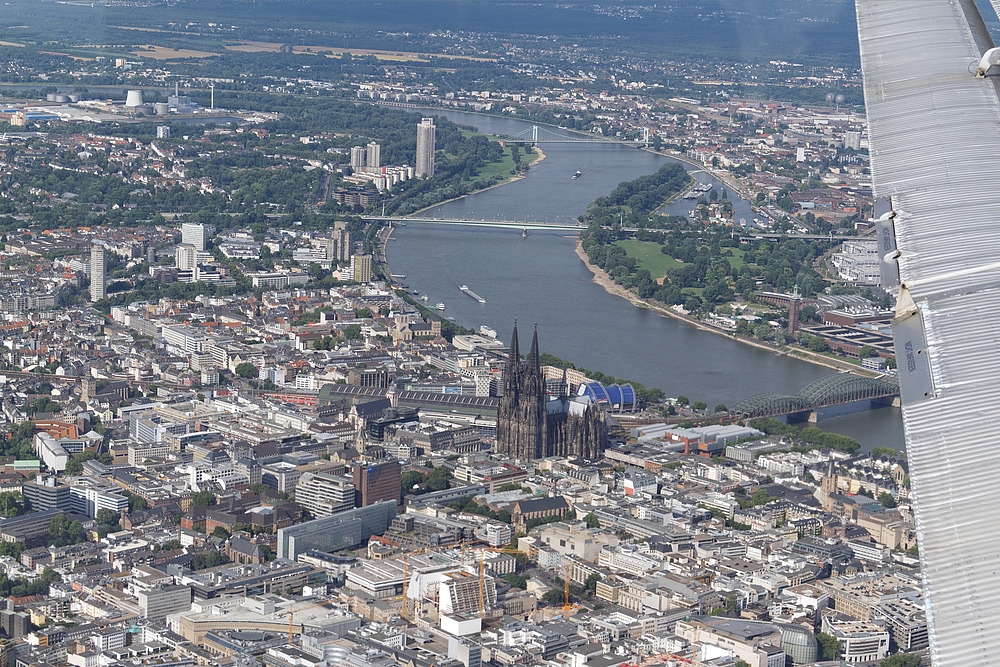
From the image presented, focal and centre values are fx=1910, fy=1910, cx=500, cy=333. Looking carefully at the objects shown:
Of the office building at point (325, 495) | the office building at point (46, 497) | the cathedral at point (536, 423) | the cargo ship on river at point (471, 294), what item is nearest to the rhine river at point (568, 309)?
the cargo ship on river at point (471, 294)

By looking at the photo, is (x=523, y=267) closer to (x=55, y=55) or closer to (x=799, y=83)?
(x=799, y=83)

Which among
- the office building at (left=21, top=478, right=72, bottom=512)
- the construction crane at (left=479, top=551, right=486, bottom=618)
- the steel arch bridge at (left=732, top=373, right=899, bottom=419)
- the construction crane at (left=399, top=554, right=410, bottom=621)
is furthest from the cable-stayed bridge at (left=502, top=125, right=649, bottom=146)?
the construction crane at (left=479, top=551, right=486, bottom=618)

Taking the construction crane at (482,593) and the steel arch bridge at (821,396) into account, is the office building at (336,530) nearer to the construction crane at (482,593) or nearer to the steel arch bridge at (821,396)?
the construction crane at (482,593)

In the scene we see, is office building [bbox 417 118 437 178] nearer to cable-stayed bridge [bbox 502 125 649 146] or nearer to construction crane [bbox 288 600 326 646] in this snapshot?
cable-stayed bridge [bbox 502 125 649 146]

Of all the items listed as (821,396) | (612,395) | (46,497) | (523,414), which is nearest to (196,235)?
(612,395)

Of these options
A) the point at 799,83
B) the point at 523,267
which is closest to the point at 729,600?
the point at 523,267

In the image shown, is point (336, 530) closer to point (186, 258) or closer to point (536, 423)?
point (536, 423)
